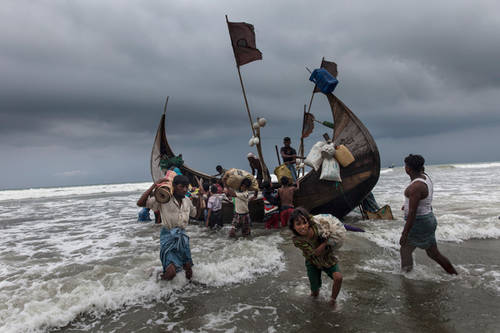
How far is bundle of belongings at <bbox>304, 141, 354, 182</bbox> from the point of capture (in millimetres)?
6832

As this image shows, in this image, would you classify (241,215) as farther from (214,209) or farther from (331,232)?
(331,232)

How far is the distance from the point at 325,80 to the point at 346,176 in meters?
2.50

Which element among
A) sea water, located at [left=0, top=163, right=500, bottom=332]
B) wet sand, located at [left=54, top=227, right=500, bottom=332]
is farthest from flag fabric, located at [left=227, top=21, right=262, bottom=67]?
A: wet sand, located at [left=54, top=227, right=500, bottom=332]

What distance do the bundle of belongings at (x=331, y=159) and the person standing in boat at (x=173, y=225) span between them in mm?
4158

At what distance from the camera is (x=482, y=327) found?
249 centimetres

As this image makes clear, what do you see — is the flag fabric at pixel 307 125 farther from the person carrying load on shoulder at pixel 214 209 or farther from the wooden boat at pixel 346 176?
the person carrying load on shoulder at pixel 214 209

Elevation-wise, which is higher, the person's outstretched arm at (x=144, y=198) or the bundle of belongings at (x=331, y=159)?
the bundle of belongings at (x=331, y=159)

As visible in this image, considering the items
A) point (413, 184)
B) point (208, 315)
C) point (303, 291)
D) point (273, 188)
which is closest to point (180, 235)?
point (208, 315)

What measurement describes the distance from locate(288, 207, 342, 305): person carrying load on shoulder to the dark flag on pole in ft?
23.7

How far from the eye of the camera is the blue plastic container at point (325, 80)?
7.18 m

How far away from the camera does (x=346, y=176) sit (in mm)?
7035

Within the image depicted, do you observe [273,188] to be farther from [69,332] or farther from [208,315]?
[69,332]

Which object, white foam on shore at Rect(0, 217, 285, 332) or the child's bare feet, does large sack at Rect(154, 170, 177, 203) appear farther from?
white foam on shore at Rect(0, 217, 285, 332)

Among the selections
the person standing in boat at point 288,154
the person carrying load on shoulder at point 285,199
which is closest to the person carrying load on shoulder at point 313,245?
the person carrying load on shoulder at point 285,199
